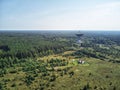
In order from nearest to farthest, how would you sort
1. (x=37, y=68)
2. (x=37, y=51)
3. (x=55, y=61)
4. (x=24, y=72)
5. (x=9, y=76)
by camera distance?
(x=9, y=76)
(x=24, y=72)
(x=37, y=68)
(x=55, y=61)
(x=37, y=51)

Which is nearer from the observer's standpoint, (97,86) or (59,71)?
(97,86)

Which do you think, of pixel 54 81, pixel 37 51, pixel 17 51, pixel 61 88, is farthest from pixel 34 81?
pixel 37 51

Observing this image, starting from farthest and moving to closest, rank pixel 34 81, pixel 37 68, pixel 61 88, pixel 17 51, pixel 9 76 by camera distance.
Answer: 1. pixel 17 51
2. pixel 37 68
3. pixel 9 76
4. pixel 34 81
5. pixel 61 88

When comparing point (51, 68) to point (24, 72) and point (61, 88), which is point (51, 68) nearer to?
point (24, 72)

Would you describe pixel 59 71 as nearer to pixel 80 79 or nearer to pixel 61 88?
pixel 80 79

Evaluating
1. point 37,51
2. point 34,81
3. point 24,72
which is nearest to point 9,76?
point 24,72

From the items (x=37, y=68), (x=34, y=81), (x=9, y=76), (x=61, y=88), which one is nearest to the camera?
(x=61, y=88)

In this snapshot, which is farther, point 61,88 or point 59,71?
point 59,71

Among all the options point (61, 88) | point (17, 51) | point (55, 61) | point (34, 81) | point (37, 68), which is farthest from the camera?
point (17, 51)
